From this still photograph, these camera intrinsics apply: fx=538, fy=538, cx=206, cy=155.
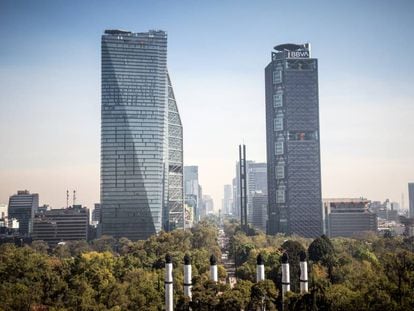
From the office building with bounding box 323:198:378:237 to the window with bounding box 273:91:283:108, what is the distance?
125ft

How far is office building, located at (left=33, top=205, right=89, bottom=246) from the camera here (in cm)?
16762

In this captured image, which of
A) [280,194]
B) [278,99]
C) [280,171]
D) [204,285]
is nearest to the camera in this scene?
[204,285]

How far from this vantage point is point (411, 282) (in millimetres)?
55156

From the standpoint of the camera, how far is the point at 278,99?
176875 mm

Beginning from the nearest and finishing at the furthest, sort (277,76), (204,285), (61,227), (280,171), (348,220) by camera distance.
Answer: (204,285) < (61,227) < (280,171) < (277,76) < (348,220)

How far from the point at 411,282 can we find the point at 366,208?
13195 centimetres

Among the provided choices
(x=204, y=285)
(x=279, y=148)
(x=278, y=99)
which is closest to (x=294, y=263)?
(x=204, y=285)

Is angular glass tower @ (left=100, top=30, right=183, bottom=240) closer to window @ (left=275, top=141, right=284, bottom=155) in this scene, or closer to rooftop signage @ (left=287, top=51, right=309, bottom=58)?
window @ (left=275, top=141, right=284, bottom=155)

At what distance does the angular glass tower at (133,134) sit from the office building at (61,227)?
867 inches

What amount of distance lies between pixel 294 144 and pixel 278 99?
16092 mm

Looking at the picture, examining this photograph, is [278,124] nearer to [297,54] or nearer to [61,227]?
[297,54]

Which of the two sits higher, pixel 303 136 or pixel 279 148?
pixel 303 136

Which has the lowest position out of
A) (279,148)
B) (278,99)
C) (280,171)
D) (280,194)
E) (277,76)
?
(280,194)

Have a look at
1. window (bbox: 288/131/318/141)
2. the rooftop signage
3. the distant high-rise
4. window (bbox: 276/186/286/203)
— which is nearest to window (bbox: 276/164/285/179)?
the distant high-rise
